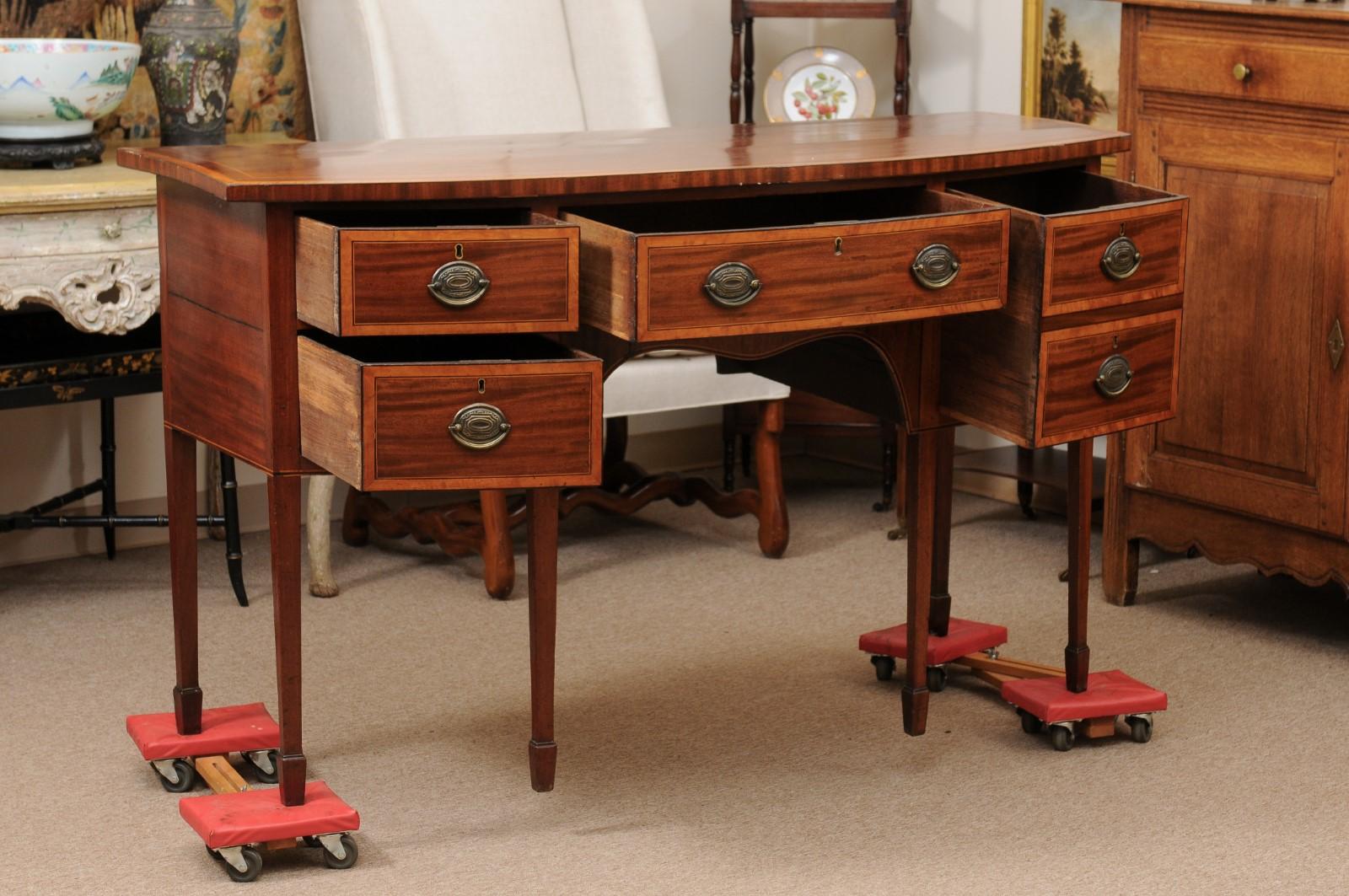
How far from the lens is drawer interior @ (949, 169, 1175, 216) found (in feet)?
10.0

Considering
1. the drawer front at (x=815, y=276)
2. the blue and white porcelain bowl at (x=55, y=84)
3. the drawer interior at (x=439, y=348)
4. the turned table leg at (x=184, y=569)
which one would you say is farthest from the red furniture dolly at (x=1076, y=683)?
Result: the blue and white porcelain bowl at (x=55, y=84)

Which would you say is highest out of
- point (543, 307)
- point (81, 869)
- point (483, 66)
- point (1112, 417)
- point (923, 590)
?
point (483, 66)

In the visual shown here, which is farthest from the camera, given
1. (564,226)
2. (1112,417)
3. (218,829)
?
(1112,417)

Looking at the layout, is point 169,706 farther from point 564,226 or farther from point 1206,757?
point 1206,757

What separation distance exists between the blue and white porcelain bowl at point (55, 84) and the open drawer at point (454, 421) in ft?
5.13

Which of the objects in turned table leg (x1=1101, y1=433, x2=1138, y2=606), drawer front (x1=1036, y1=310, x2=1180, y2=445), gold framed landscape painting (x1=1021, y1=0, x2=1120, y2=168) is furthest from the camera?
gold framed landscape painting (x1=1021, y1=0, x2=1120, y2=168)

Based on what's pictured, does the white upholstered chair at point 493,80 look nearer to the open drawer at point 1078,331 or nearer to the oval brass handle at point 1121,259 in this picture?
the open drawer at point 1078,331

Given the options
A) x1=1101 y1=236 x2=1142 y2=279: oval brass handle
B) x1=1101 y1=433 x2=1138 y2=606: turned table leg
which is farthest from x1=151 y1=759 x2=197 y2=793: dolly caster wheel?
x1=1101 y1=433 x2=1138 y2=606: turned table leg

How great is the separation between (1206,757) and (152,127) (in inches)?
113

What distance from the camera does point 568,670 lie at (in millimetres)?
3609

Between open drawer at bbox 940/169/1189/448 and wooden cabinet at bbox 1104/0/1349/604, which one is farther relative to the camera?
wooden cabinet at bbox 1104/0/1349/604

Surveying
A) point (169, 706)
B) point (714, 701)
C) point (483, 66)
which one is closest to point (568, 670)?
point (714, 701)

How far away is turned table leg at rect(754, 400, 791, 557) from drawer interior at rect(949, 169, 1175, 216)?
4.03ft

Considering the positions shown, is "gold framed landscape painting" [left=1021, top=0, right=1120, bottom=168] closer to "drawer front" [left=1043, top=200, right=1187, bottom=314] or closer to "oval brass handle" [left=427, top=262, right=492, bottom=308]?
"drawer front" [left=1043, top=200, right=1187, bottom=314]
